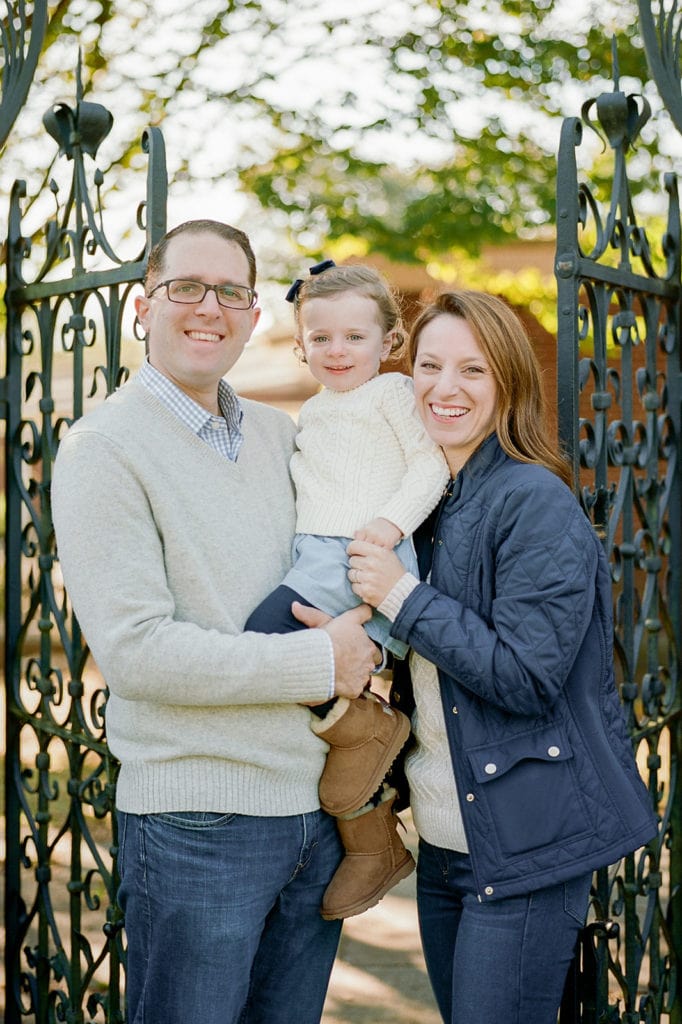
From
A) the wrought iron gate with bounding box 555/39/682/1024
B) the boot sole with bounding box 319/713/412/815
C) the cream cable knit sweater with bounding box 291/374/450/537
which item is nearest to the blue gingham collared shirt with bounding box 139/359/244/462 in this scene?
the cream cable knit sweater with bounding box 291/374/450/537

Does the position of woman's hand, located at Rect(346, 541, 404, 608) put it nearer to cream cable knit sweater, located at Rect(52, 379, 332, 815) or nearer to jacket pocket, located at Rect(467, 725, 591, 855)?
cream cable knit sweater, located at Rect(52, 379, 332, 815)

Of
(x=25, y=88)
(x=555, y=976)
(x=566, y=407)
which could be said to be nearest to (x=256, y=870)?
(x=555, y=976)

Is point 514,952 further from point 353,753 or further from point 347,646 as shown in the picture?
point 347,646

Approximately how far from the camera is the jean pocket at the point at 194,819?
2.51 m

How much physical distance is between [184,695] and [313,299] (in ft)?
3.94

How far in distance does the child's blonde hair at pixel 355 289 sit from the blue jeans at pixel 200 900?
134cm

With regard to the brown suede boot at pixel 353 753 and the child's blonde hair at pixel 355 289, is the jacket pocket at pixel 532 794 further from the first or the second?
the child's blonde hair at pixel 355 289

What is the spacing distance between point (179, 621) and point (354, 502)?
0.59 m

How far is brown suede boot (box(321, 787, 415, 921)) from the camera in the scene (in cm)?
274

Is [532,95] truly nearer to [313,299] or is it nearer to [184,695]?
[313,299]

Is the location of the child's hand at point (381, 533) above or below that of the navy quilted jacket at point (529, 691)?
above

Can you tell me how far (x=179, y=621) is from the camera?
248 cm

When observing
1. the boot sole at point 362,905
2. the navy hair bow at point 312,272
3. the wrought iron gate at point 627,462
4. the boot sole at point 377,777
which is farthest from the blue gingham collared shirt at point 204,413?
the boot sole at point 362,905

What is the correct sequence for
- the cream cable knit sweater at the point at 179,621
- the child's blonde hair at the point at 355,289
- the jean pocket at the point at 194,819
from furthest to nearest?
the child's blonde hair at the point at 355,289
the jean pocket at the point at 194,819
the cream cable knit sweater at the point at 179,621
